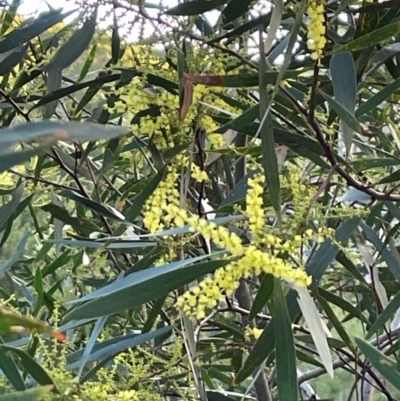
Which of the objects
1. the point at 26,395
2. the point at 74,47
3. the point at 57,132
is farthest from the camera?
the point at 74,47

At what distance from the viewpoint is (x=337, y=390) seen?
1898mm

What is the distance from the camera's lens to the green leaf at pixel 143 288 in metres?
0.47

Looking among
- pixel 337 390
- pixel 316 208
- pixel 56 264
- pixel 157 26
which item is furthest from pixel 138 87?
pixel 337 390

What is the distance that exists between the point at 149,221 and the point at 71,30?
258mm

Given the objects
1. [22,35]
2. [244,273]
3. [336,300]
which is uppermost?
[22,35]

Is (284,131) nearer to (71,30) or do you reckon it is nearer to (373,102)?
(373,102)

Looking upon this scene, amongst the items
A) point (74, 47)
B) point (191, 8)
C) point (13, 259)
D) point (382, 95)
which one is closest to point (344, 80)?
point (382, 95)

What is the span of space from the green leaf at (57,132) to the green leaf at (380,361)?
267mm

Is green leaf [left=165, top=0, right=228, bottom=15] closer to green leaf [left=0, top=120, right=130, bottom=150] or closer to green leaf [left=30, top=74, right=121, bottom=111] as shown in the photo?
green leaf [left=30, top=74, right=121, bottom=111]

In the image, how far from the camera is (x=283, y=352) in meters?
0.49

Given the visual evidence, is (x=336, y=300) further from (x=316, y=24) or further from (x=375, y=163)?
(x=316, y=24)

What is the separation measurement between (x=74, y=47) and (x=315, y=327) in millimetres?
342

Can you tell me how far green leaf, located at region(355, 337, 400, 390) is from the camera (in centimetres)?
45

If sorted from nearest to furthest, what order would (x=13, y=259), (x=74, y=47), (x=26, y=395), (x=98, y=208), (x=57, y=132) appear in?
(x=57, y=132), (x=26, y=395), (x=74, y=47), (x=98, y=208), (x=13, y=259)
